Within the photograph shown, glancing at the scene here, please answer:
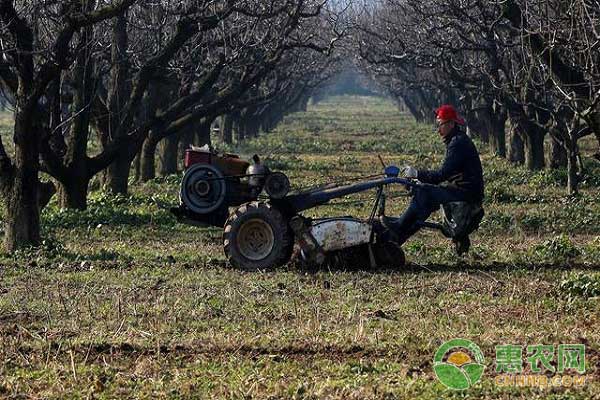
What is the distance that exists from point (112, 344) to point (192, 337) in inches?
26.8

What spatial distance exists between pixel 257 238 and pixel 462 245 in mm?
2536

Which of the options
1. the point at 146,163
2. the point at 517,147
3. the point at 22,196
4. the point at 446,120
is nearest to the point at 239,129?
the point at 517,147

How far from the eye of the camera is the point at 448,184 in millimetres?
13148

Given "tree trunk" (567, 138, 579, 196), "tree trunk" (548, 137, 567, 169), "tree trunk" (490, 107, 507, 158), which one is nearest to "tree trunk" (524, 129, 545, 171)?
"tree trunk" (548, 137, 567, 169)

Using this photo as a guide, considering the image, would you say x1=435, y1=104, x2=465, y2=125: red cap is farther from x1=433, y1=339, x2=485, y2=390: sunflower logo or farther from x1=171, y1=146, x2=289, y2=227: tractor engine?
x1=433, y1=339, x2=485, y2=390: sunflower logo

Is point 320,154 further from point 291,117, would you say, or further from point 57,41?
point 291,117

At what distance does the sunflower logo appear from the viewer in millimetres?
7461

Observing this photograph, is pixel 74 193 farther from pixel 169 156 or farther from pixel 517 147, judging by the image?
pixel 517 147

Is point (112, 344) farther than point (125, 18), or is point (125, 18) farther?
point (125, 18)

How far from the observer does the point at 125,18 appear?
2267 centimetres

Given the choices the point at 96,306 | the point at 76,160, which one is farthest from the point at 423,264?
the point at 76,160

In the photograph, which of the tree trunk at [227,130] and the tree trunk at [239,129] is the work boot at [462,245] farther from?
the tree trunk at [239,129]

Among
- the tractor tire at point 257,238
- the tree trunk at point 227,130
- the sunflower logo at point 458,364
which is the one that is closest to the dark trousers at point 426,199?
the tractor tire at point 257,238

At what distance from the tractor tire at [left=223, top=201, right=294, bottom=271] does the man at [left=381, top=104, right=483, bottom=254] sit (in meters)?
1.23
